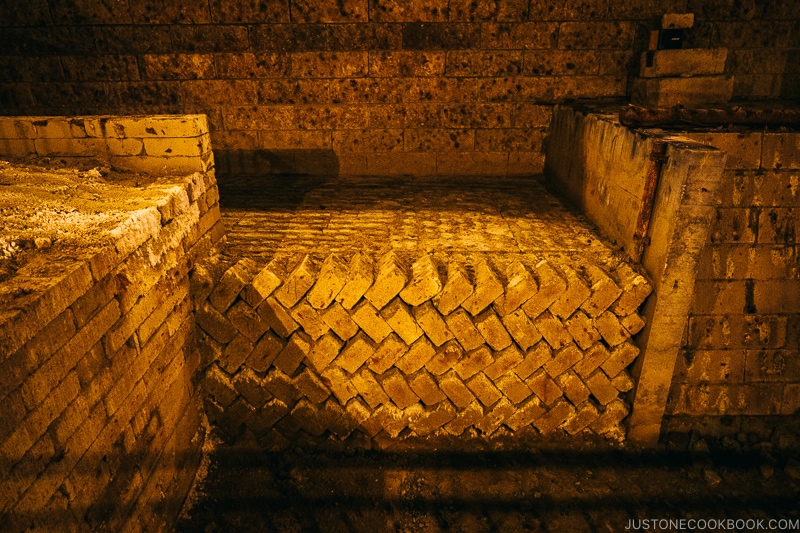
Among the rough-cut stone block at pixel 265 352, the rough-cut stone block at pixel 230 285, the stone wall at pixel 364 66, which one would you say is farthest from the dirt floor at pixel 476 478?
the stone wall at pixel 364 66

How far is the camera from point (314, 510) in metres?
3.31

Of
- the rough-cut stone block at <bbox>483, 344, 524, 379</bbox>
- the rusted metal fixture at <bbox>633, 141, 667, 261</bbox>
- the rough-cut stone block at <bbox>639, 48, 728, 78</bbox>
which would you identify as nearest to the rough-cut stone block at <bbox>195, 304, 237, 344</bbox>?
the rough-cut stone block at <bbox>483, 344, 524, 379</bbox>

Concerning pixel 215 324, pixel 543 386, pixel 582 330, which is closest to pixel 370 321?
pixel 215 324

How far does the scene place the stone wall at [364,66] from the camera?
5.68m

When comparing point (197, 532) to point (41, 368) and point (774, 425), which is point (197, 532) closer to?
point (41, 368)

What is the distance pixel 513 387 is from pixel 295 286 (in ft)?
6.04

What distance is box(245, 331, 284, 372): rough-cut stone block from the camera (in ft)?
11.2

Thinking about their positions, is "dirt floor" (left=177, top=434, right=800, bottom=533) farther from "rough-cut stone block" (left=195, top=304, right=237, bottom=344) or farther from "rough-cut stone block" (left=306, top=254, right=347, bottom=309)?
"rough-cut stone block" (left=306, top=254, right=347, bottom=309)

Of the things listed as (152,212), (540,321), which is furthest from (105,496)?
(540,321)

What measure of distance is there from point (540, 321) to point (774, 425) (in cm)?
245

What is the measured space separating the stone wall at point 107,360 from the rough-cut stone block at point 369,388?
1284 mm

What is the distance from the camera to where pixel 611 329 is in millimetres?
3430

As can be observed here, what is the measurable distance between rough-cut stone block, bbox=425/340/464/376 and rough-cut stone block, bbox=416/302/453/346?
0.29 ft

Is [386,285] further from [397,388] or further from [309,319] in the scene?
[397,388]
